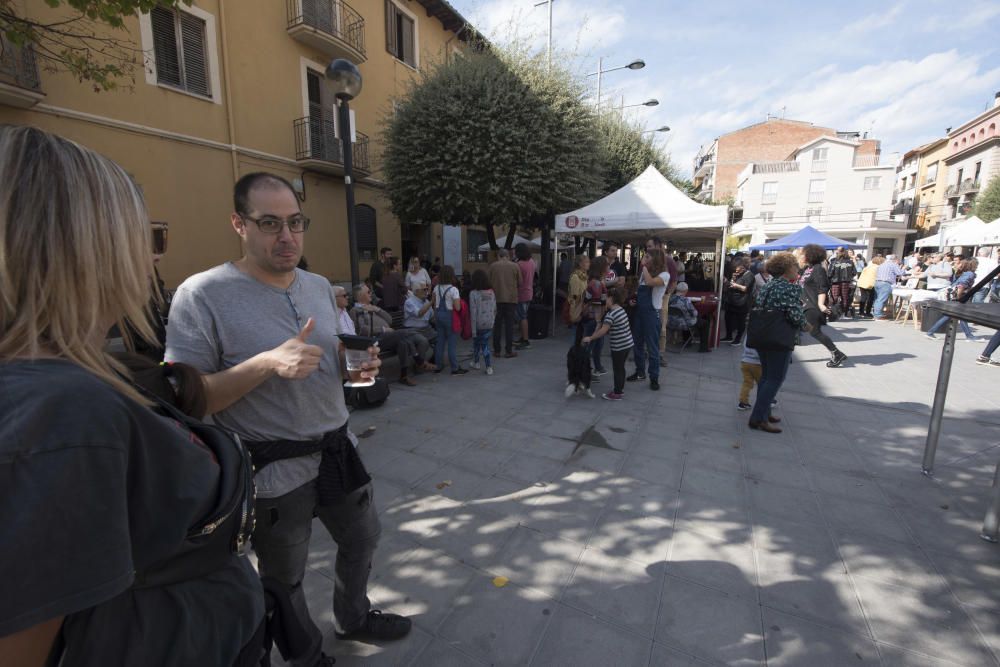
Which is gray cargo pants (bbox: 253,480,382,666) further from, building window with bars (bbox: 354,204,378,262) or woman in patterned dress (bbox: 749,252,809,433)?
building window with bars (bbox: 354,204,378,262)

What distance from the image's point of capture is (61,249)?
725 mm

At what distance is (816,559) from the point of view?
267 centimetres

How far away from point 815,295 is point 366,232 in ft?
37.7

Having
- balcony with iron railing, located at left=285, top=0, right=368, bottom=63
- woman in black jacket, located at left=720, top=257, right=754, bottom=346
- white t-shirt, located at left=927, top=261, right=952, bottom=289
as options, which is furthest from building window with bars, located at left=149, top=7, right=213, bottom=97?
white t-shirt, located at left=927, top=261, right=952, bottom=289

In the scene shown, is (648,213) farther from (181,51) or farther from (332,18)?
(332,18)

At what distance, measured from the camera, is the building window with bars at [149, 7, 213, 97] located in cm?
881

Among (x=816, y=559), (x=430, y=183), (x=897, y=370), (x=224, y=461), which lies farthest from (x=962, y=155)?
(x=224, y=461)

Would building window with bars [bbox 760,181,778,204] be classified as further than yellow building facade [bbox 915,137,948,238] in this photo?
Answer: Yes

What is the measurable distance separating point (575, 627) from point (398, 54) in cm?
1669

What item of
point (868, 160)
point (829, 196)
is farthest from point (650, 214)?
point (868, 160)

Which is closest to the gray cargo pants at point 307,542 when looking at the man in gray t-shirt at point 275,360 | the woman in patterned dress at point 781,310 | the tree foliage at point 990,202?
the man in gray t-shirt at point 275,360

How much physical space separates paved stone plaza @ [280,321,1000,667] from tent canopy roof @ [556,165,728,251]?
3840 mm

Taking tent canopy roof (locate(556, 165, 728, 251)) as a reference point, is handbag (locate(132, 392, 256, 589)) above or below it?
below

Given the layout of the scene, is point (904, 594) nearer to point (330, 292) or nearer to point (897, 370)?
point (330, 292)
